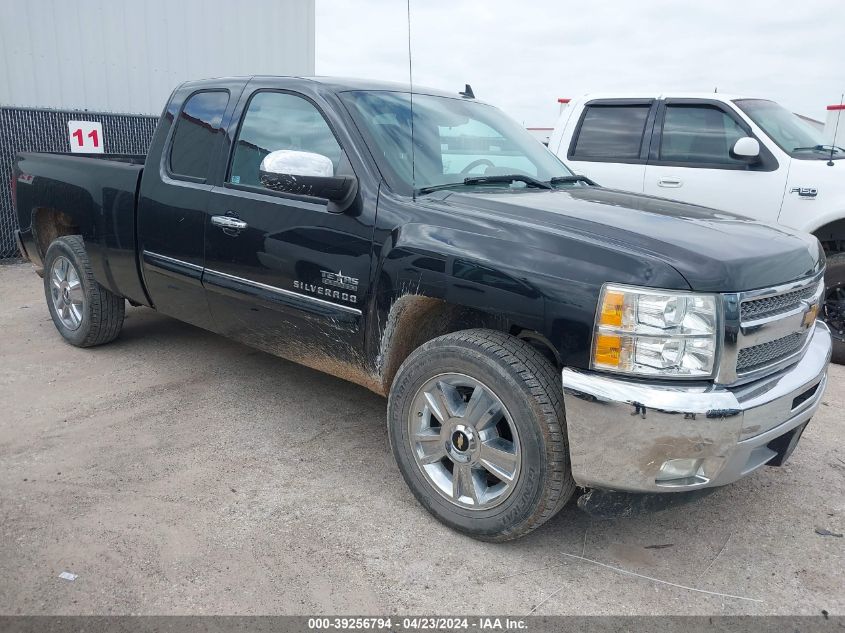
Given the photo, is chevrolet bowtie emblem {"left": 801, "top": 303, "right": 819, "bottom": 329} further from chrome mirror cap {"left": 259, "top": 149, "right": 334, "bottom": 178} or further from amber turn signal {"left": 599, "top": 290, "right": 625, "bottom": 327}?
chrome mirror cap {"left": 259, "top": 149, "right": 334, "bottom": 178}

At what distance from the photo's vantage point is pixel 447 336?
2799mm

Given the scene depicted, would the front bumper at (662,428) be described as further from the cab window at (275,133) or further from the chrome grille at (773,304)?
the cab window at (275,133)

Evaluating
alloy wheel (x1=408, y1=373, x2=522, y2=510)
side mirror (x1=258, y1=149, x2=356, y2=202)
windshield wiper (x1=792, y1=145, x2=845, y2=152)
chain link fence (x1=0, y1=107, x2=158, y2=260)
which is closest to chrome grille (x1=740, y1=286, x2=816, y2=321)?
alloy wheel (x1=408, y1=373, x2=522, y2=510)

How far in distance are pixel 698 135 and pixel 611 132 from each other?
75 centimetres

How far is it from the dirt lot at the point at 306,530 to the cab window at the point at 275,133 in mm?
1400

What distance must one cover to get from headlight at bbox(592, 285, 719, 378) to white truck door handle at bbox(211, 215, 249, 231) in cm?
196

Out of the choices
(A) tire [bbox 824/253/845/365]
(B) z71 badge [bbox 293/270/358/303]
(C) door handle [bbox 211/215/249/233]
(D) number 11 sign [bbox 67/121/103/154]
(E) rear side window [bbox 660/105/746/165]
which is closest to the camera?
(B) z71 badge [bbox 293/270/358/303]

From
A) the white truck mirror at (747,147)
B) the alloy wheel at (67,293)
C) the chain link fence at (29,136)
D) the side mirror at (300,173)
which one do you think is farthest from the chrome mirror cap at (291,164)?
the chain link fence at (29,136)

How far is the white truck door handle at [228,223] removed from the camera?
3.50 metres

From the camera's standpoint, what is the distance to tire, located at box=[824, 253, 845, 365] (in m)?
5.08

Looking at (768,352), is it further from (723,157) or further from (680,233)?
(723,157)

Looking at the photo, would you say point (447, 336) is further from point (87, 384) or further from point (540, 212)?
point (87, 384)

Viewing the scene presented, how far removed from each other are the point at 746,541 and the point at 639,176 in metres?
3.77

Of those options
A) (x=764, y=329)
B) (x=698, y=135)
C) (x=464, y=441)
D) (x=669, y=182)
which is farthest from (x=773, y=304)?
(x=698, y=135)
